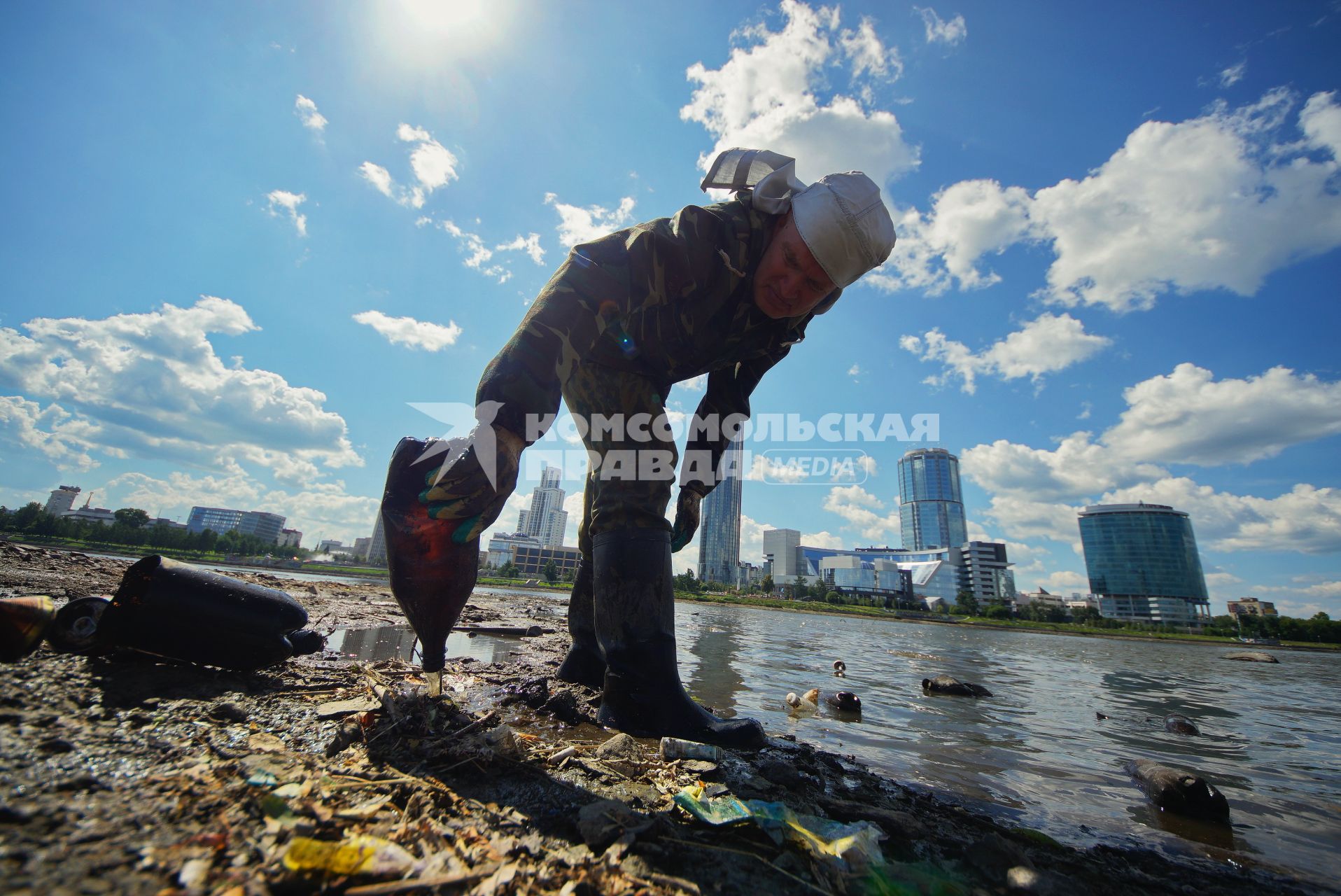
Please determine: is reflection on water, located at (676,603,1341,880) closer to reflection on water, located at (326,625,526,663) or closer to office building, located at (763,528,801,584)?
reflection on water, located at (326,625,526,663)

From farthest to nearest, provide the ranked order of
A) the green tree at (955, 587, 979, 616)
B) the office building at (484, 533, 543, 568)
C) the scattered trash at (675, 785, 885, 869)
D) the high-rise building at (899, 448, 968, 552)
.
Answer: the high-rise building at (899, 448, 968, 552)
the office building at (484, 533, 543, 568)
the green tree at (955, 587, 979, 616)
the scattered trash at (675, 785, 885, 869)

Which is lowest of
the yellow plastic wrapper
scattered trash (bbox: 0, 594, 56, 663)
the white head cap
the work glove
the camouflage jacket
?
the yellow plastic wrapper

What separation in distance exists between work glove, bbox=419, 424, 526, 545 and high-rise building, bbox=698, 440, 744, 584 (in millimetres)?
98347

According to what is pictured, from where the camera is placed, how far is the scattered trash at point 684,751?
1.51m

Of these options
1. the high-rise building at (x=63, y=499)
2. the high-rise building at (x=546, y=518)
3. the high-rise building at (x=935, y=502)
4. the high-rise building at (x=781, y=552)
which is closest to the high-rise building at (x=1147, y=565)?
the high-rise building at (x=935, y=502)

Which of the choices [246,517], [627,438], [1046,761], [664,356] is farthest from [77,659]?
[246,517]

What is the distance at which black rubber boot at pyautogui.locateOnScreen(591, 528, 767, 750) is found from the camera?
5.86 feet

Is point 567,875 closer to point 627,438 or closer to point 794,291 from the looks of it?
point 627,438

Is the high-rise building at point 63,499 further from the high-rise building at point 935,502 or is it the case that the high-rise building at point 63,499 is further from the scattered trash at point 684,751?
the high-rise building at point 935,502

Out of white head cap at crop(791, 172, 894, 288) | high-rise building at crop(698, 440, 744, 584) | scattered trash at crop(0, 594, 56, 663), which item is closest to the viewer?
scattered trash at crop(0, 594, 56, 663)

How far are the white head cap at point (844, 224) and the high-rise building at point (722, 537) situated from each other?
97.8 meters

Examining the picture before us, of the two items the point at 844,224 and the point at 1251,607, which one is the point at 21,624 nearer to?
the point at 844,224

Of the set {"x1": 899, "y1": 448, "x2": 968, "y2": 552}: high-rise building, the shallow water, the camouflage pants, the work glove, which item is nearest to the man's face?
the camouflage pants

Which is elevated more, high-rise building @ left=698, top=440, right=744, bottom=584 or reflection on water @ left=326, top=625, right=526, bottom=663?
high-rise building @ left=698, top=440, right=744, bottom=584
